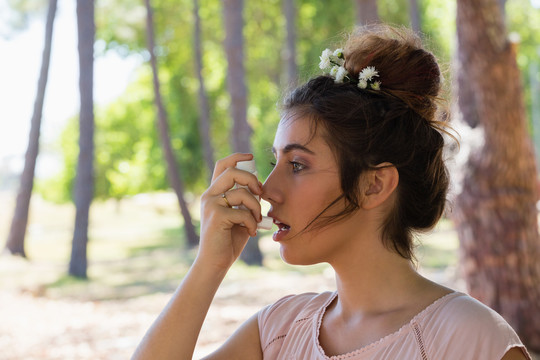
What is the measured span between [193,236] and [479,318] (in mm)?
11929

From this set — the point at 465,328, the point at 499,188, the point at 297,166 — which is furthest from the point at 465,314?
the point at 499,188

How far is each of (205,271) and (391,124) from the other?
18.9 inches

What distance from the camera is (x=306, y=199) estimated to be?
4.23 feet

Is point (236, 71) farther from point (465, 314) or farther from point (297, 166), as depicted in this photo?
point (465, 314)

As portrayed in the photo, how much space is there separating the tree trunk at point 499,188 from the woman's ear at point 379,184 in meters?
2.70

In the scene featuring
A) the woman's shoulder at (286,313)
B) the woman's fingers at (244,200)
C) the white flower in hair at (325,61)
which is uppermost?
the white flower in hair at (325,61)

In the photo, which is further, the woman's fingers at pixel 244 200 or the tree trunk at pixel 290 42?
the tree trunk at pixel 290 42

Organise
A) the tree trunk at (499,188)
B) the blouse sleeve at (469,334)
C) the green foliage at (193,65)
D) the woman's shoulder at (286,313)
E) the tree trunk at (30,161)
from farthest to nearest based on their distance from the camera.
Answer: the green foliage at (193,65) < the tree trunk at (30,161) < the tree trunk at (499,188) < the woman's shoulder at (286,313) < the blouse sleeve at (469,334)

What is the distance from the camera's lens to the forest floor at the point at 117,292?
5.50 m

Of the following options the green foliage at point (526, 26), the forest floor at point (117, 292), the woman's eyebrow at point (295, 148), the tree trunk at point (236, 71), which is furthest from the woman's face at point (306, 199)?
Answer: the green foliage at point (526, 26)

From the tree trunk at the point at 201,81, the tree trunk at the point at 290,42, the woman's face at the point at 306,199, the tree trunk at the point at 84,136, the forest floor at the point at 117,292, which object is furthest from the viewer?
the tree trunk at the point at 201,81

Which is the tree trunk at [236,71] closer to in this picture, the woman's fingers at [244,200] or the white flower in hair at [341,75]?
the white flower in hair at [341,75]

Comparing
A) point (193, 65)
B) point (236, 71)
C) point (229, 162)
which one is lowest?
point (229, 162)

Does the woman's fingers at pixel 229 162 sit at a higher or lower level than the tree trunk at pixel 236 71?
lower
